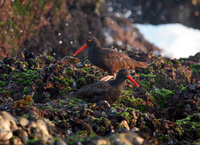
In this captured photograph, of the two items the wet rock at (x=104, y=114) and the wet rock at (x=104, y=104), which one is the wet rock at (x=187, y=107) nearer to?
the wet rock at (x=104, y=104)

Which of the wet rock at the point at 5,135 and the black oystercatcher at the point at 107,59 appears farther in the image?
the black oystercatcher at the point at 107,59

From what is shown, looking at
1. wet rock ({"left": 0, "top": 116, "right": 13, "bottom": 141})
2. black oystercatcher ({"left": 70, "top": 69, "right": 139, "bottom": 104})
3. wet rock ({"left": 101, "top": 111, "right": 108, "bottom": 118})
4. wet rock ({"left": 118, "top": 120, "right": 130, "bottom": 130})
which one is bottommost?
wet rock ({"left": 118, "top": 120, "right": 130, "bottom": 130})

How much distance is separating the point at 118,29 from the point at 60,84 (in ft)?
88.0

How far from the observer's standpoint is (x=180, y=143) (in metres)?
6.91

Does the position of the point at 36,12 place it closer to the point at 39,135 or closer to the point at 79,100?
the point at 79,100

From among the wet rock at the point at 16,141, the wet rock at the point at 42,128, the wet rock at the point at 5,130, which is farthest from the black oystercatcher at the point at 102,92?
the wet rock at the point at 16,141

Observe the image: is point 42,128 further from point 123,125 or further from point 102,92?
point 102,92

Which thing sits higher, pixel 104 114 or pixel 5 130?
pixel 5 130

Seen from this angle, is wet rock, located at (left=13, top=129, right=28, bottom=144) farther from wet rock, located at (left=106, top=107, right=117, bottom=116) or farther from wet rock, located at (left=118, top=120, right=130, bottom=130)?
wet rock, located at (left=106, top=107, right=117, bottom=116)

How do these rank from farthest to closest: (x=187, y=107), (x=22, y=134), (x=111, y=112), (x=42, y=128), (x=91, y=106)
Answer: (x=187, y=107) → (x=91, y=106) → (x=111, y=112) → (x=42, y=128) → (x=22, y=134)

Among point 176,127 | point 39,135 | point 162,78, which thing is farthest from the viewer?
point 162,78

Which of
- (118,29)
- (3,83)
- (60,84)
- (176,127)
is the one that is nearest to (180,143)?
(176,127)

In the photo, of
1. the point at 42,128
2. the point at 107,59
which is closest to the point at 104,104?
the point at 107,59

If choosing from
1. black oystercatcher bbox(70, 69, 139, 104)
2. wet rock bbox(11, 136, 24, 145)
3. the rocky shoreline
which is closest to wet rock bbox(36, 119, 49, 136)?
the rocky shoreline
